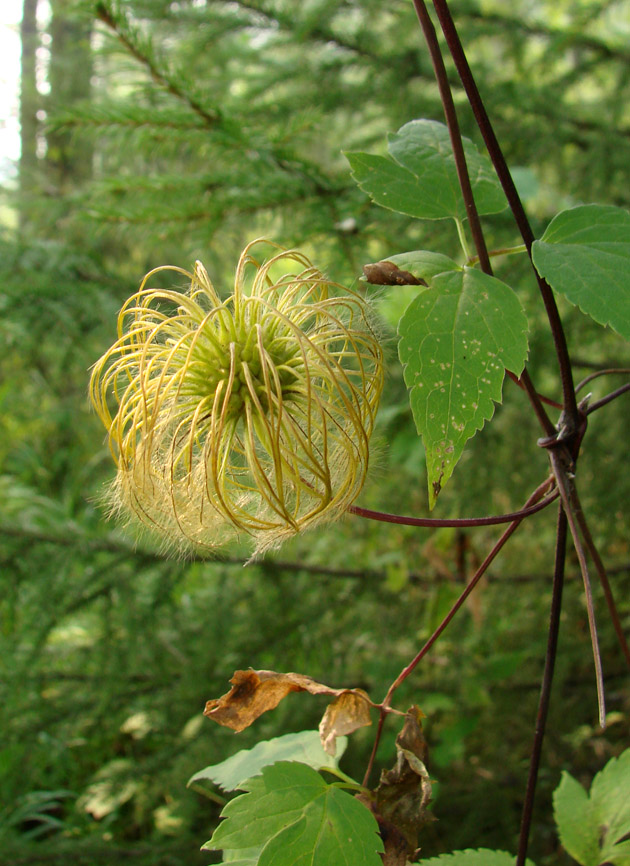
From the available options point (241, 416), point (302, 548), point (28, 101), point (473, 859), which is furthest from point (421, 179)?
point (28, 101)

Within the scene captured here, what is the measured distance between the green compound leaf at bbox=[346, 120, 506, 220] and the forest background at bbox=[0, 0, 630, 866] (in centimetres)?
98

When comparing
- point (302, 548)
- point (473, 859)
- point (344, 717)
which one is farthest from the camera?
point (302, 548)

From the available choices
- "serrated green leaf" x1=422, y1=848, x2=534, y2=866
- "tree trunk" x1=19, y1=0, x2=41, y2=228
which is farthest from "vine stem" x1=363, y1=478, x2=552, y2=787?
"tree trunk" x1=19, y1=0, x2=41, y2=228

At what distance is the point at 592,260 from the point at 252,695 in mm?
718

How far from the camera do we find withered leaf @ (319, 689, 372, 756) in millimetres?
885

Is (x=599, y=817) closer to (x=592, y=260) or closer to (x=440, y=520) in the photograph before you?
(x=440, y=520)

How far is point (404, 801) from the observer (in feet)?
2.96

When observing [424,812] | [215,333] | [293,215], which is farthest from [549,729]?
[215,333]

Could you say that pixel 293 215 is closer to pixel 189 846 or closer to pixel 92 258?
pixel 92 258

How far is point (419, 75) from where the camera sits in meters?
2.72

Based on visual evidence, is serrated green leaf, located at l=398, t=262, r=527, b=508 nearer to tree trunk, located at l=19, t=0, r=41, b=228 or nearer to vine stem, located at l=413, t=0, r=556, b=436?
vine stem, located at l=413, t=0, r=556, b=436

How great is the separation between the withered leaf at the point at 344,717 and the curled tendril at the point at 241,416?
0.23m

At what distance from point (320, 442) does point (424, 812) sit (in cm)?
52

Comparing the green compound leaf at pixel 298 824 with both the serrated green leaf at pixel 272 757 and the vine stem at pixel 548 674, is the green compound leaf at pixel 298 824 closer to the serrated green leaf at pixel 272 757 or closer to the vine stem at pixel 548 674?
the serrated green leaf at pixel 272 757
